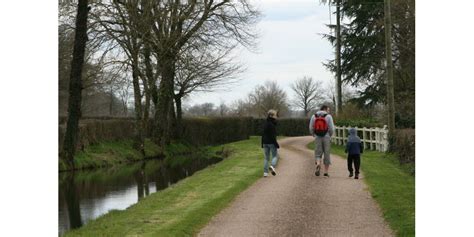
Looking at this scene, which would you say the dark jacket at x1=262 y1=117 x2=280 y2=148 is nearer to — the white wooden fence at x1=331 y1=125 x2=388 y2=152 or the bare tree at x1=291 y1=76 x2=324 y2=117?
the white wooden fence at x1=331 y1=125 x2=388 y2=152

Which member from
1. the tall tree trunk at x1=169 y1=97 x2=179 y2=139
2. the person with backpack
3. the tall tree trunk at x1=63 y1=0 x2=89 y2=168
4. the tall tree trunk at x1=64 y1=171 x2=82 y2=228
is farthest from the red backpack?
the tall tree trunk at x1=169 y1=97 x2=179 y2=139

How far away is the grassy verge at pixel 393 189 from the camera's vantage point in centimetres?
1014

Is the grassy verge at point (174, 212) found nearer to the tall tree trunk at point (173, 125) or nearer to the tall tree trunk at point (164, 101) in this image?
the tall tree trunk at point (164, 101)

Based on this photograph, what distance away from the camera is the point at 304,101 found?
87438mm

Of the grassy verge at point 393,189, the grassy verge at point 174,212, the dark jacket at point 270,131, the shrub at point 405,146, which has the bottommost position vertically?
the grassy verge at point 174,212

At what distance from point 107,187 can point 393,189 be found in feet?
31.7

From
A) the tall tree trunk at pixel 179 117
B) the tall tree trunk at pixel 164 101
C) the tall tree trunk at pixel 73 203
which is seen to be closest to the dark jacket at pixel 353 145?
the tall tree trunk at pixel 73 203

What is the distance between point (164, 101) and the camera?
37.6 m

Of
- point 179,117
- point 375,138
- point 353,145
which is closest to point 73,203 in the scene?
point 353,145

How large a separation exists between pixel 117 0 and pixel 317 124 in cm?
1766

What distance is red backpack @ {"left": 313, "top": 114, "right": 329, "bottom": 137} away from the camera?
16.0m

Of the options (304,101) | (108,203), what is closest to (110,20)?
(108,203)

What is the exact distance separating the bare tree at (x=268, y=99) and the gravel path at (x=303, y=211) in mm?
60669

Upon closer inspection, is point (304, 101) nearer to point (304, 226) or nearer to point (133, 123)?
point (133, 123)
